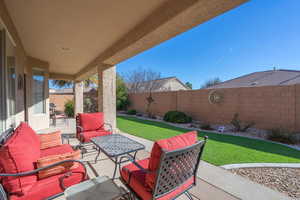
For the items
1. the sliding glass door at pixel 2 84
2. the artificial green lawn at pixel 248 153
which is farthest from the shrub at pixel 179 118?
the sliding glass door at pixel 2 84

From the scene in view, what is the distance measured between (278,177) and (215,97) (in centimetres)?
496

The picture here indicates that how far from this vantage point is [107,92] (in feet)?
16.1

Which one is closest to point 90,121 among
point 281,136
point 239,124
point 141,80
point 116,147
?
point 116,147

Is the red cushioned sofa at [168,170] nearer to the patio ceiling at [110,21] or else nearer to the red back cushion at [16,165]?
the red back cushion at [16,165]

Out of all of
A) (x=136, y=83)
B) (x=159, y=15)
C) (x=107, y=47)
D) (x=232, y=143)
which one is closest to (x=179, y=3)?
(x=159, y=15)

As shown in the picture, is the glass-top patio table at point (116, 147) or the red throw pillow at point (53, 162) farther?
the glass-top patio table at point (116, 147)

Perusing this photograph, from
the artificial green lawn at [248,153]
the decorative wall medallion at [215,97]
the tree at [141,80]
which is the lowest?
the artificial green lawn at [248,153]

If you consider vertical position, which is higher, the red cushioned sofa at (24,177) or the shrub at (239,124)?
the red cushioned sofa at (24,177)

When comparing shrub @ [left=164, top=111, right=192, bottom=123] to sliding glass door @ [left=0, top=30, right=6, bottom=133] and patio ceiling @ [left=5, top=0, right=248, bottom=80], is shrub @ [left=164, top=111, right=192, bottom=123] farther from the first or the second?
sliding glass door @ [left=0, top=30, right=6, bottom=133]

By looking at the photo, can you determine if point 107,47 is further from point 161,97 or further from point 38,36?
point 161,97

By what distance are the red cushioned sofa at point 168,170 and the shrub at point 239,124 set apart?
5477mm

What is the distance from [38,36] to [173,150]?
4.54 metres

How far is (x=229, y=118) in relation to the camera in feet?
21.3

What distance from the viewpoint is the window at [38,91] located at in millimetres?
5837
